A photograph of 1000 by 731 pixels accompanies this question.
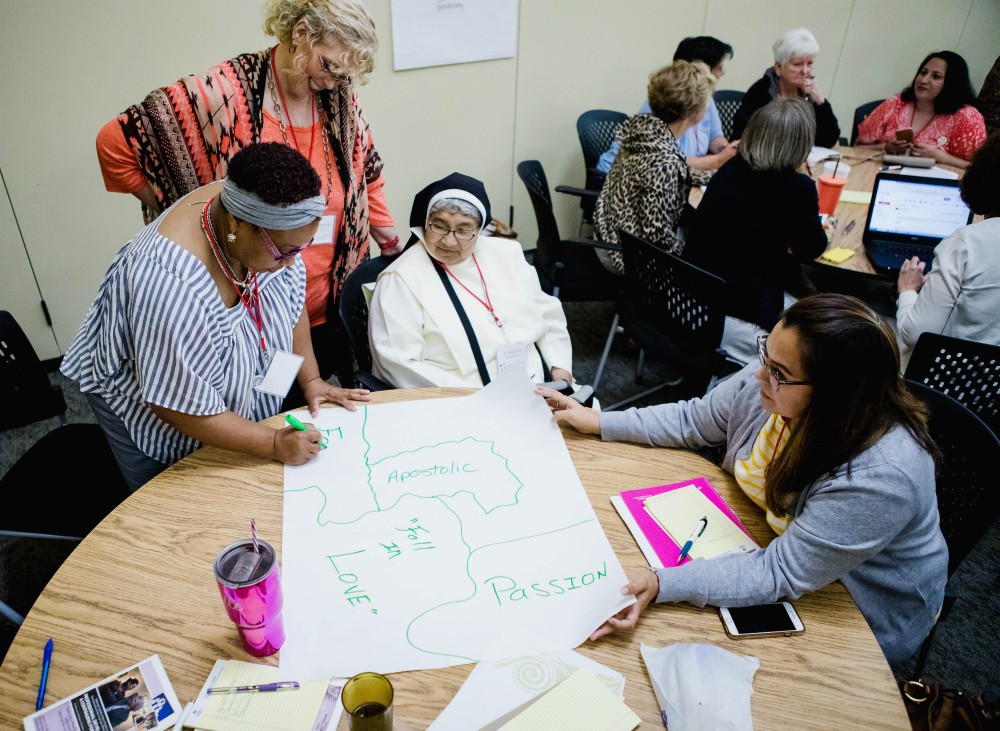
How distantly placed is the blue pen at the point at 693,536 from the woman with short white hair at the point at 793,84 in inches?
125

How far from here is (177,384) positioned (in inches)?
54.9

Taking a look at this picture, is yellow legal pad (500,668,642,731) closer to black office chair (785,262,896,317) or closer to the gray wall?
black office chair (785,262,896,317)

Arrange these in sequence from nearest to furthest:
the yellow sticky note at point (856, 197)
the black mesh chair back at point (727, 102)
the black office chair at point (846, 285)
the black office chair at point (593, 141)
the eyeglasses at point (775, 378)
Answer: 1. the eyeglasses at point (775, 378)
2. the yellow sticky note at point (856, 197)
3. the black office chair at point (846, 285)
4. the black office chair at point (593, 141)
5. the black mesh chair back at point (727, 102)

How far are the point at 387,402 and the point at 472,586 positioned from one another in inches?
24.7

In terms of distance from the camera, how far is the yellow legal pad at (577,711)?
3.30ft

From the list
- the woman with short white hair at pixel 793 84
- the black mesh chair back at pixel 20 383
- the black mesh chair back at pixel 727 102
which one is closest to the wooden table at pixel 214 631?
the black mesh chair back at pixel 20 383

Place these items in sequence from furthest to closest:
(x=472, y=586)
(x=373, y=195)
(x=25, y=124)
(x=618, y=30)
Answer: (x=618, y=30) < (x=25, y=124) < (x=373, y=195) < (x=472, y=586)

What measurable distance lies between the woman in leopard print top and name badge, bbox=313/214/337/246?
57.1 inches

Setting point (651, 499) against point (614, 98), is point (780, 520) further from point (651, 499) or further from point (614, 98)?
point (614, 98)

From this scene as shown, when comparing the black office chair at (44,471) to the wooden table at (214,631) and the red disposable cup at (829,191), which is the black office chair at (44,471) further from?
the red disposable cup at (829,191)

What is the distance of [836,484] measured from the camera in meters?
1.23

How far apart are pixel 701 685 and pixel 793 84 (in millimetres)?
3860

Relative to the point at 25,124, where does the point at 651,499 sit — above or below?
below

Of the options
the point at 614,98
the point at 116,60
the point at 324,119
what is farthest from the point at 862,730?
the point at 614,98
